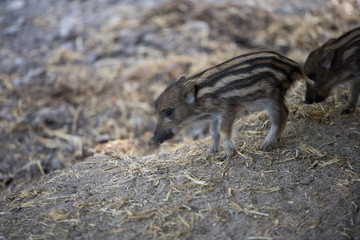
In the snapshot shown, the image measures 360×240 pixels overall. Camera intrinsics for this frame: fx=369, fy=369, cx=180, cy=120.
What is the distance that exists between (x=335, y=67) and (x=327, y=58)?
178 mm

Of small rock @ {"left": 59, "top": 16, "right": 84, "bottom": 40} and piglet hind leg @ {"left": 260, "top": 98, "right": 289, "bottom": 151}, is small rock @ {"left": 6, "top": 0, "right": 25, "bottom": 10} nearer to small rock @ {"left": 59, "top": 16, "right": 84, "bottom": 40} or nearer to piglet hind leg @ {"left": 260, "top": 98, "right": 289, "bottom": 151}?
small rock @ {"left": 59, "top": 16, "right": 84, "bottom": 40}

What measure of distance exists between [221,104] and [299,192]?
4.16 feet

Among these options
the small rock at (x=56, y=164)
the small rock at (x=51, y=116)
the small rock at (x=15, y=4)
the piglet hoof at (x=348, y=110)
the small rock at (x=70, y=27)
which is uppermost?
the small rock at (x=15, y=4)

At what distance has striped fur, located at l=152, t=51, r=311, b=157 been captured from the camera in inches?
155

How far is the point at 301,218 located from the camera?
304cm

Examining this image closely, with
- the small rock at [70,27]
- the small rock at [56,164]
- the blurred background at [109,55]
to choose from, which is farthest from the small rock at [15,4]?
the small rock at [56,164]

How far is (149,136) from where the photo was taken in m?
6.28

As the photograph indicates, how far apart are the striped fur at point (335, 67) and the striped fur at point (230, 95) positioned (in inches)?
20.7

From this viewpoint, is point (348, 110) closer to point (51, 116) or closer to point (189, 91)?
point (189, 91)

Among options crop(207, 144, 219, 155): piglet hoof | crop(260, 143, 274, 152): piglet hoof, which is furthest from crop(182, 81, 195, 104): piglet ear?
crop(260, 143, 274, 152): piglet hoof

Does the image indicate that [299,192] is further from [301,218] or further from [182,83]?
[182,83]

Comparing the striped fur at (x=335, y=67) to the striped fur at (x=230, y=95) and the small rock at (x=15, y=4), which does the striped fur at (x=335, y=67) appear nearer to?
the striped fur at (x=230, y=95)

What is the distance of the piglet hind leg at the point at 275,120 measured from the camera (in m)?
4.04

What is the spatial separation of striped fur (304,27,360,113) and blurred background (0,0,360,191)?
2.27 metres
